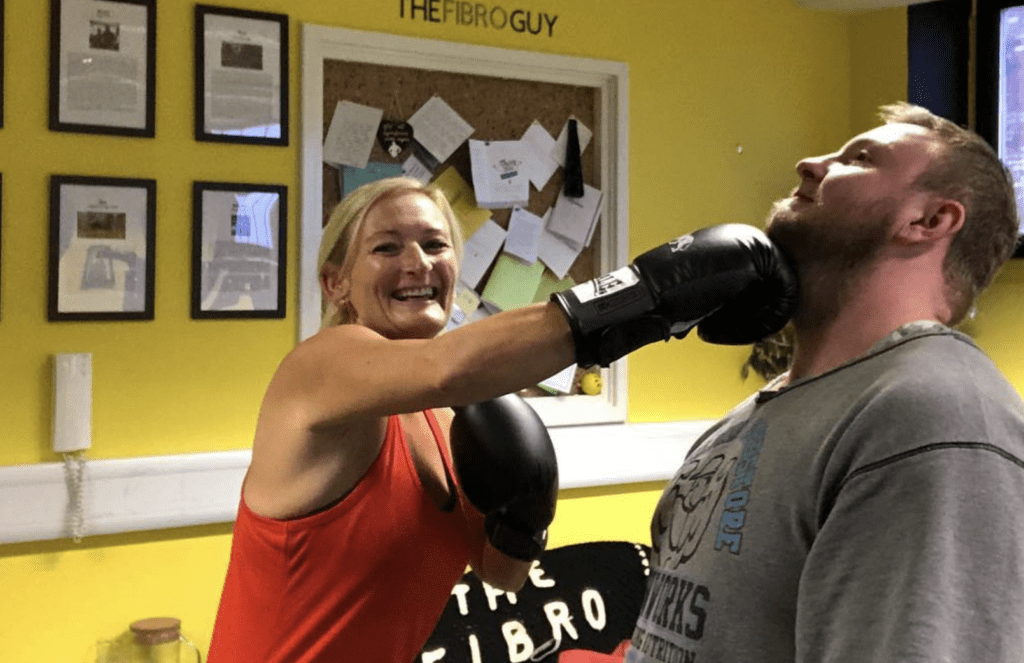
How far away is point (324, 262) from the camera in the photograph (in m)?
2.15

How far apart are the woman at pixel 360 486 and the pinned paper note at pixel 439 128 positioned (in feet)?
4.28

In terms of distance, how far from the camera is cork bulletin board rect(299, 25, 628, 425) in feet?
10.4

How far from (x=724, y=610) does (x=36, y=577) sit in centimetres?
210

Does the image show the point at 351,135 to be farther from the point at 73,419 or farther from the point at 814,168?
the point at 814,168

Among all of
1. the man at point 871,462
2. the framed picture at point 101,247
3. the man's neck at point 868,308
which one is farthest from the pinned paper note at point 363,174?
the man's neck at point 868,308

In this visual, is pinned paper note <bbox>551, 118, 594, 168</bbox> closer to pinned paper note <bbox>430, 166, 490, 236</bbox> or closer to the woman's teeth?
pinned paper note <bbox>430, 166, 490, 236</bbox>

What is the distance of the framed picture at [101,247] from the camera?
2.81 metres

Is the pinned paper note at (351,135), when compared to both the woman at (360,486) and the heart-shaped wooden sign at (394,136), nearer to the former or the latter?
the heart-shaped wooden sign at (394,136)

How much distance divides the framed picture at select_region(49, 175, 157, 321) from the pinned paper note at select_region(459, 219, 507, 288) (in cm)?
96

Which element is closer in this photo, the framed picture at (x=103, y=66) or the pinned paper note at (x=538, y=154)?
the framed picture at (x=103, y=66)

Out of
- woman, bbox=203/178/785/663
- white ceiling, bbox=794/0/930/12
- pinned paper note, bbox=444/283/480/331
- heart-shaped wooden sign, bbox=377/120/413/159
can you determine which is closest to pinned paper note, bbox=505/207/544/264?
pinned paper note, bbox=444/283/480/331

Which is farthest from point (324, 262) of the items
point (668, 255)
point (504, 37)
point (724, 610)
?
point (504, 37)

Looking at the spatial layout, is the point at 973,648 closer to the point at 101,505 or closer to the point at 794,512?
the point at 794,512

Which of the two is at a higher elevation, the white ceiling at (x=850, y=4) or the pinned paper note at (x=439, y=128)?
the white ceiling at (x=850, y=4)
